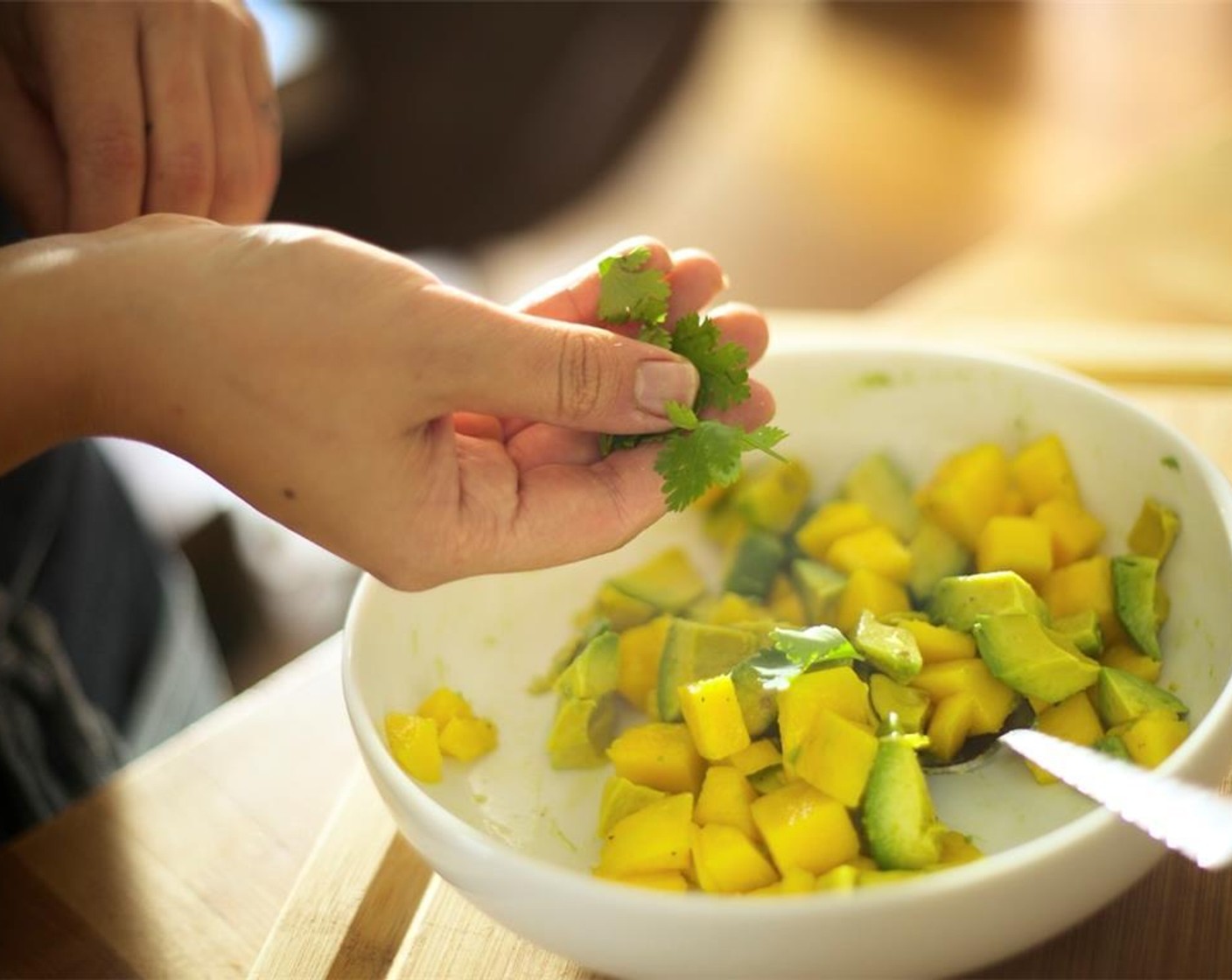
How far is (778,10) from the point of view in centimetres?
433

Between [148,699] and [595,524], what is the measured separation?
2.87 feet

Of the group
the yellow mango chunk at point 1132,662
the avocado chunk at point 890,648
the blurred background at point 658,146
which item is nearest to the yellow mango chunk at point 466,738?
the avocado chunk at point 890,648

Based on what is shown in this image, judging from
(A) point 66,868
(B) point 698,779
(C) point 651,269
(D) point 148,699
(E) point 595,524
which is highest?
(C) point 651,269

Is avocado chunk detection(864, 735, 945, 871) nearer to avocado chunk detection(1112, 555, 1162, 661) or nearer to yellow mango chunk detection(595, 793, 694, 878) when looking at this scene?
yellow mango chunk detection(595, 793, 694, 878)

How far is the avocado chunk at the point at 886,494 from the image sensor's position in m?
1.28

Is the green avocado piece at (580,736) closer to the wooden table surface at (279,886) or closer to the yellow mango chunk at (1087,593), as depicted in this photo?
the wooden table surface at (279,886)

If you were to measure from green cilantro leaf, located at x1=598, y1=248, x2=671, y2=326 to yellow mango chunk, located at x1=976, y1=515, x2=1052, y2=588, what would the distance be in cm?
37

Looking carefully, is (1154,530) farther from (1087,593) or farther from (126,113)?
(126,113)

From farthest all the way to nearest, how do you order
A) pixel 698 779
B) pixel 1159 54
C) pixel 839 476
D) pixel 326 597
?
pixel 1159 54 → pixel 326 597 → pixel 839 476 → pixel 698 779

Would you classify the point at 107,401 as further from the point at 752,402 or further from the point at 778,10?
the point at 778,10

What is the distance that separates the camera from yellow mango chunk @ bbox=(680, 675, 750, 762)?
100 cm

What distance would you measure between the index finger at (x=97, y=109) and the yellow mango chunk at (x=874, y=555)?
77 centimetres

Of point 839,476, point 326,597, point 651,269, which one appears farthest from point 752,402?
point 326,597

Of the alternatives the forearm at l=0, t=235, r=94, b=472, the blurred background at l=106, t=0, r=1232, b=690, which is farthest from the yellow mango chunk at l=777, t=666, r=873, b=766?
the blurred background at l=106, t=0, r=1232, b=690
